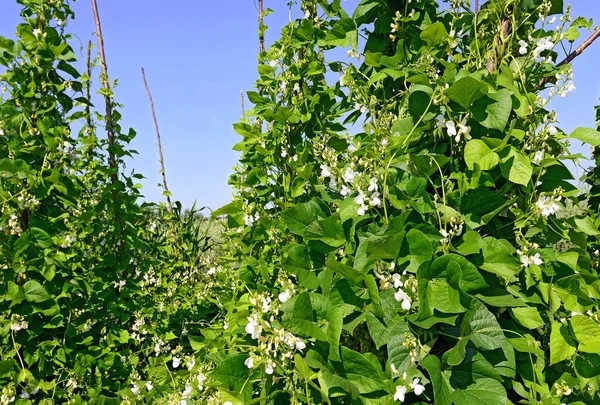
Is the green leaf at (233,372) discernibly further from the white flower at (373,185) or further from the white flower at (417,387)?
the white flower at (373,185)

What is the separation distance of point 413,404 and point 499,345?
31cm

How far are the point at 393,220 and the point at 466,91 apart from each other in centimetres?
43

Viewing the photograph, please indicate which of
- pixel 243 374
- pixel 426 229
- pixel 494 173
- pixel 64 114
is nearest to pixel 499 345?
pixel 426 229

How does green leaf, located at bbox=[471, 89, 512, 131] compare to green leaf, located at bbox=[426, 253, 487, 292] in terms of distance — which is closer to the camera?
green leaf, located at bbox=[426, 253, 487, 292]

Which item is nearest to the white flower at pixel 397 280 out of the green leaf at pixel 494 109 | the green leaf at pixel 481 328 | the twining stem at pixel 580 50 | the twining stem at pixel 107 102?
the green leaf at pixel 481 328

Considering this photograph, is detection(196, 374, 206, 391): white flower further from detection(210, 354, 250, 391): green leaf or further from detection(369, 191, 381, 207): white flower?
detection(369, 191, 381, 207): white flower

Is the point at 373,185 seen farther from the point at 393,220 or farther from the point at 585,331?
the point at 585,331

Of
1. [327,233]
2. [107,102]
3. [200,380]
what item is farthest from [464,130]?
[107,102]

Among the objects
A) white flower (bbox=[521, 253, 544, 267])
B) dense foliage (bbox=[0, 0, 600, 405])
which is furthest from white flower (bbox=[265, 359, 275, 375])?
white flower (bbox=[521, 253, 544, 267])

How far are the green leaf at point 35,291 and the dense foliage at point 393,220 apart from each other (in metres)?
0.01

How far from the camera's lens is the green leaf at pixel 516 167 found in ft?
4.81

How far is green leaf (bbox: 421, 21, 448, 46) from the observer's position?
167 centimetres

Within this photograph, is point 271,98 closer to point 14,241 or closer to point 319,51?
point 319,51

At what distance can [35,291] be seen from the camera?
2.47m
